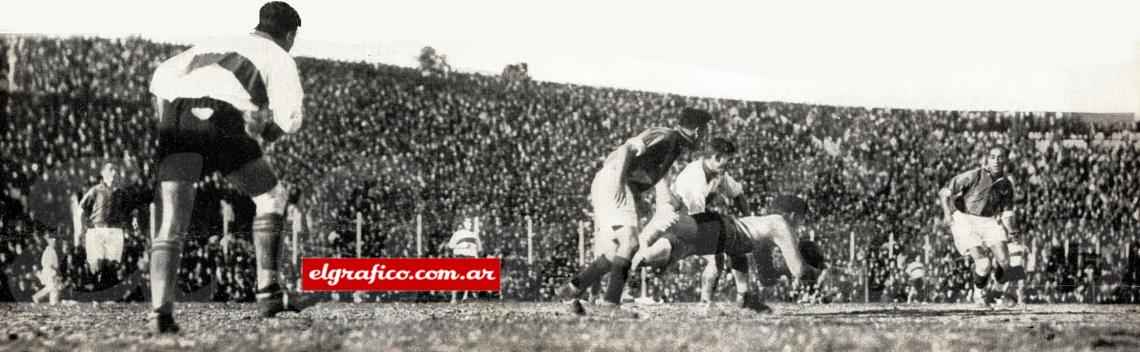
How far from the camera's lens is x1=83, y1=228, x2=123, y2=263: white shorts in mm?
9359

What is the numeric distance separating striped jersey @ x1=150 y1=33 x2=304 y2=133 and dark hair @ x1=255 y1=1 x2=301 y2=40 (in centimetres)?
5

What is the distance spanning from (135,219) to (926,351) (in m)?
6.66

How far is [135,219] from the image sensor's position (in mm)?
9758

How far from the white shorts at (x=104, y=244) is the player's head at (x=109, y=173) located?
349 mm

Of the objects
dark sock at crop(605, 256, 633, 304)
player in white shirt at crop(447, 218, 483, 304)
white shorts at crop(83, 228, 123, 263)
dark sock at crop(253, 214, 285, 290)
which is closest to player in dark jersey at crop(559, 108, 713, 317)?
dark sock at crop(605, 256, 633, 304)

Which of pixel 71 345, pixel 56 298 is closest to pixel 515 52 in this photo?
pixel 56 298

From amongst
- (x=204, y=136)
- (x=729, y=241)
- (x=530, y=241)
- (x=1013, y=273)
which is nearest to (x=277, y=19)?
(x=204, y=136)

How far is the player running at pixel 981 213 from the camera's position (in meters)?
11.3

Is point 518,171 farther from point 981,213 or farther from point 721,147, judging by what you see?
point 981,213

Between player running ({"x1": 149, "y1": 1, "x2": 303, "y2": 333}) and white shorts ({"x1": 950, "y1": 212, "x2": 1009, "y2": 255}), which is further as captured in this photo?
white shorts ({"x1": 950, "y1": 212, "x2": 1009, "y2": 255})

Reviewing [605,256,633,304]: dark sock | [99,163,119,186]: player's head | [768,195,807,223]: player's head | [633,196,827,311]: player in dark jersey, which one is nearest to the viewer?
[605,256,633,304]: dark sock

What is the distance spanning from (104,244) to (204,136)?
4166mm

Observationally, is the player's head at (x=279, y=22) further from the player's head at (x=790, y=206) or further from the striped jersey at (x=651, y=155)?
the player's head at (x=790, y=206)

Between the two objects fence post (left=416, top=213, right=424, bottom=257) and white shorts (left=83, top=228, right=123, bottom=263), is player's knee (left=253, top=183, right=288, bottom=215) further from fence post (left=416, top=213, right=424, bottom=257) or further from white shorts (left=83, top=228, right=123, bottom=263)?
fence post (left=416, top=213, right=424, bottom=257)
